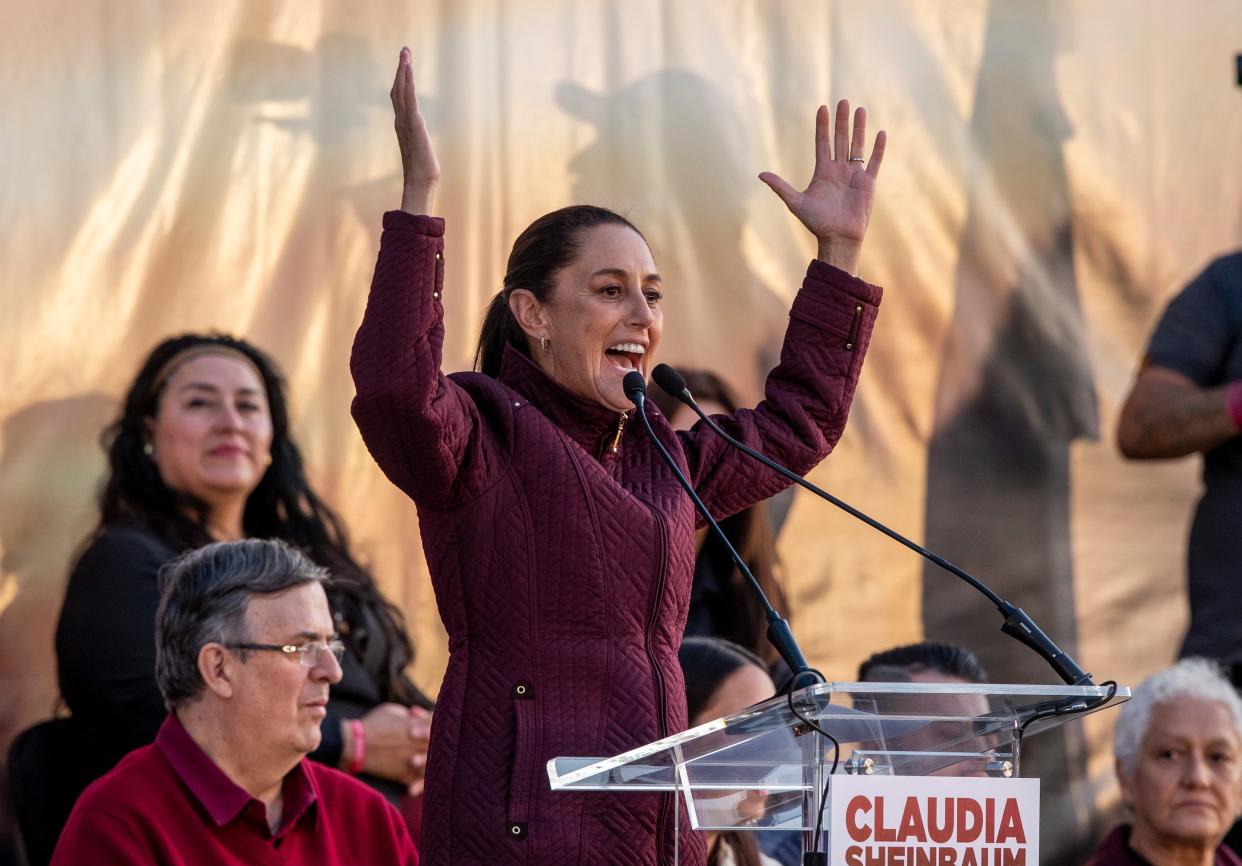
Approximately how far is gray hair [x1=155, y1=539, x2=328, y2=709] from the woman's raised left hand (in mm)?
1019

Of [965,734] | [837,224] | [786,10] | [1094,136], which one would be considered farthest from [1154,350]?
[965,734]

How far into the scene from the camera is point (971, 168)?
4367 mm

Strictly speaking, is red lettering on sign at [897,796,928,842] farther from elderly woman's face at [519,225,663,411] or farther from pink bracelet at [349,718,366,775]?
pink bracelet at [349,718,366,775]

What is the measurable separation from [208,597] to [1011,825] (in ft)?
4.73

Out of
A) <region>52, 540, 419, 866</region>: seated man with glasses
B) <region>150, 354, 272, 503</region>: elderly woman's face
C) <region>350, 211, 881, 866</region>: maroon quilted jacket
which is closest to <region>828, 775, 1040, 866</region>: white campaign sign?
<region>350, 211, 881, 866</region>: maroon quilted jacket

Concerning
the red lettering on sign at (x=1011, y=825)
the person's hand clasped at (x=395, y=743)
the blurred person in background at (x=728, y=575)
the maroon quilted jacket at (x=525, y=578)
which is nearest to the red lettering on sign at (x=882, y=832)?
the red lettering on sign at (x=1011, y=825)

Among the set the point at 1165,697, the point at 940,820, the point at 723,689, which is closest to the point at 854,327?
the point at 940,820

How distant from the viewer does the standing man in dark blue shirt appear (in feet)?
12.9

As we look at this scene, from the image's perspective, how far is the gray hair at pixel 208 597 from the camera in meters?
2.86

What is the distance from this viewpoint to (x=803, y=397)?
2.51 m

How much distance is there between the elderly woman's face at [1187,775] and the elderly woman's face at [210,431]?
181cm

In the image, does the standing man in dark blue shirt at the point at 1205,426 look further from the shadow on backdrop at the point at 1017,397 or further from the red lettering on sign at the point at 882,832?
the red lettering on sign at the point at 882,832

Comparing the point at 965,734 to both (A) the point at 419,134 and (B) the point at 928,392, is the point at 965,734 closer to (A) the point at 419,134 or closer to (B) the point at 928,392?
(A) the point at 419,134

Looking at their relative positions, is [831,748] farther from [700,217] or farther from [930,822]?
[700,217]
